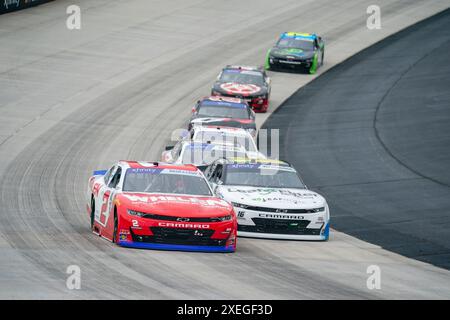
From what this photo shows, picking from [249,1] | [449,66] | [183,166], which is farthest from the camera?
[249,1]

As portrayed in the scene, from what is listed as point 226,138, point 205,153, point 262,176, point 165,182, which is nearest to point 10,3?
point 226,138

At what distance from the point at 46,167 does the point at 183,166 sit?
26.5 feet

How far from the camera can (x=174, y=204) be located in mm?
16016

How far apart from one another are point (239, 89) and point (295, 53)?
320 inches

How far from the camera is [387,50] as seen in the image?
48.1 meters

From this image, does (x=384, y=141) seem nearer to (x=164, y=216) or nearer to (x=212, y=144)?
(x=212, y=144)

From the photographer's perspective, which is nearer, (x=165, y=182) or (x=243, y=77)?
(x=165, y=182)

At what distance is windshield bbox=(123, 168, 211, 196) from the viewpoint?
17.0m

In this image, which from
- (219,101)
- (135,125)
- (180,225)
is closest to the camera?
(180,225)

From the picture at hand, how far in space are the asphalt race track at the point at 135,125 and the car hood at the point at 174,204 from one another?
0.65 meters

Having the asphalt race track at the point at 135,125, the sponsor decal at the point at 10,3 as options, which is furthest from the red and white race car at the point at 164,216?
the sponsor decal at the point at 10,3
